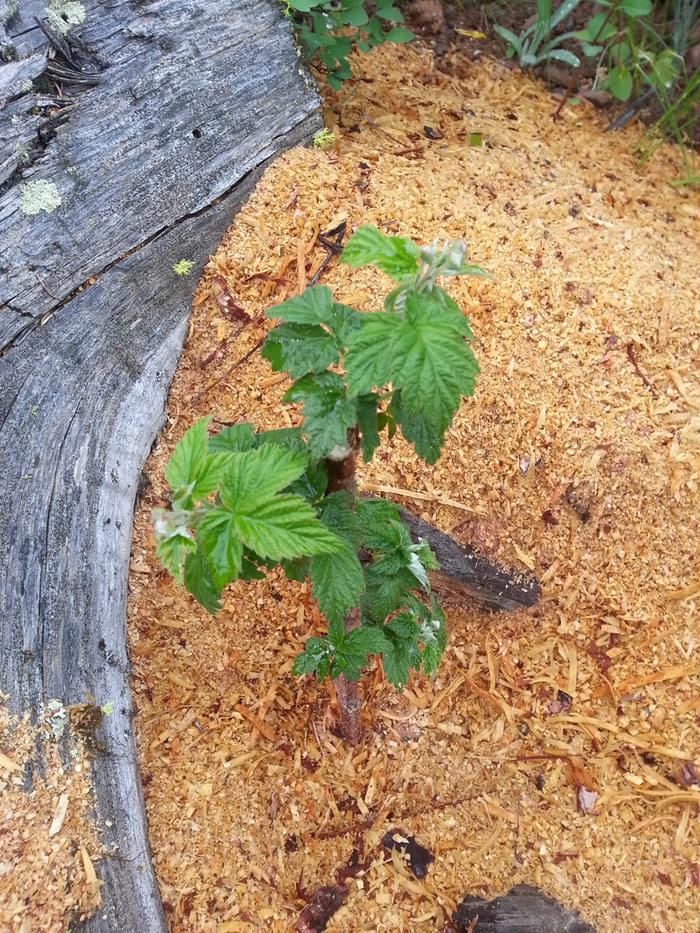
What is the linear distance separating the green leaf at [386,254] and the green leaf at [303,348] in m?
0.15

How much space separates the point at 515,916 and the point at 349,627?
94cm

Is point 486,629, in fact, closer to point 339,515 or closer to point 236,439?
point 339,515

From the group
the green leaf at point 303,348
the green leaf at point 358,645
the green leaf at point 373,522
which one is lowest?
the green leaf at point 358,645

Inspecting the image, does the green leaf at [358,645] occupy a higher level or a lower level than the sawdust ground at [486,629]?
higher

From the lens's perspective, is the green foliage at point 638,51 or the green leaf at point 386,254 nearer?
the green leaf at point 386,254

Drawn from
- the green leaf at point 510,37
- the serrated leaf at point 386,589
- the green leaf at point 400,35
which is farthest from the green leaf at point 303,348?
the green leaf at point 510,37

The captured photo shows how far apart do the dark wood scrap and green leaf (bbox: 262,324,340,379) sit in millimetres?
965

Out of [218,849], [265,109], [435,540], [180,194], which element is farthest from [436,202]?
[218,849]

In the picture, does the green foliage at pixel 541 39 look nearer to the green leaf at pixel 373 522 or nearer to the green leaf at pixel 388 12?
the green leaf at pixel 388 12

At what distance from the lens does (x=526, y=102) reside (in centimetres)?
307

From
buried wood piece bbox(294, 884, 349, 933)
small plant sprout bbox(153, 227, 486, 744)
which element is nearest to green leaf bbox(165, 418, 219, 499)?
→ small plant sprout bbox(153, 227, 486, 744)

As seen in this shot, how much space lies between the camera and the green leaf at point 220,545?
1128mm

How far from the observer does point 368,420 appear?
1.32m

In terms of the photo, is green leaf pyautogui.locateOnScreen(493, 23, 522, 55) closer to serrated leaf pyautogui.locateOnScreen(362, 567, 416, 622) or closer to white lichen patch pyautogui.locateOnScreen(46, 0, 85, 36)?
white lichen patch pyautogui.locateOnScreen(46, 0, 85, 36)
